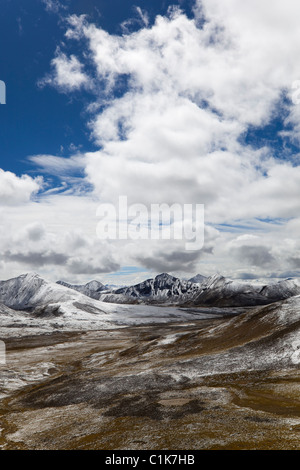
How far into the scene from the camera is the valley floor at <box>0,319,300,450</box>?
877 inches

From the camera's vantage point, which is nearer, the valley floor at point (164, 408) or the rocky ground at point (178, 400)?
the valley floor at point (164, 408)

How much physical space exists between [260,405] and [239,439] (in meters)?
11.7

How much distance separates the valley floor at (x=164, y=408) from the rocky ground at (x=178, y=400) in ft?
→ 0.31

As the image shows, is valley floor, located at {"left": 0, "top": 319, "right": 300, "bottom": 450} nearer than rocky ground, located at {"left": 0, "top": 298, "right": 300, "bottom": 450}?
Yes

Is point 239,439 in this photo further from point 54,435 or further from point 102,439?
point 54,435

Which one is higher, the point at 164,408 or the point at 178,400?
the point at 164,408

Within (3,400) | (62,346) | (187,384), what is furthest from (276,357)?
(62,346)

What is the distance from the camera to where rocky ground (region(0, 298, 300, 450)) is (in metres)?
22.8

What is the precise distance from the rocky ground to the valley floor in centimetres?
9

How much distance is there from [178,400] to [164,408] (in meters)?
3.81

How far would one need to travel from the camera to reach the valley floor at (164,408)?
22.3 m

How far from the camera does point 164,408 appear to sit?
31.7 metres

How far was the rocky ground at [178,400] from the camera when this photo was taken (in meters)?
22.8

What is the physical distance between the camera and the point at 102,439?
24.2m
